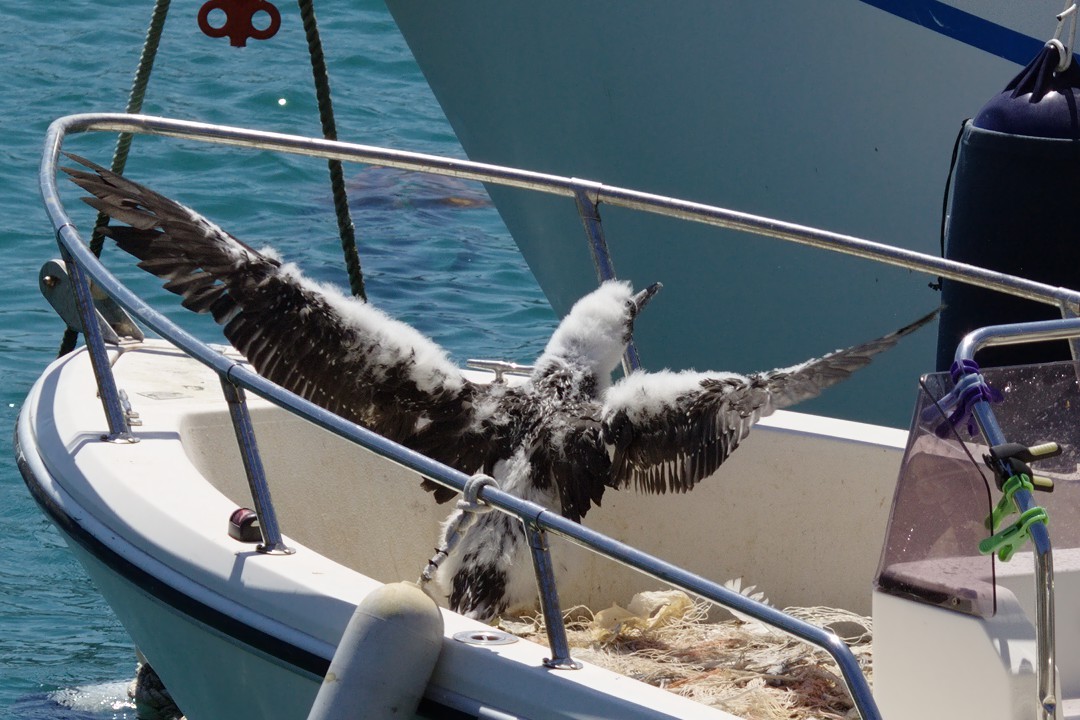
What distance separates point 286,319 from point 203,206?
624 cm

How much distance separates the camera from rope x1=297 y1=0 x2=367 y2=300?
421cm

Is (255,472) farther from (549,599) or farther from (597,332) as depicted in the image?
(597,332)

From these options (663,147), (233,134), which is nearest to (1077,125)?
(663,147)

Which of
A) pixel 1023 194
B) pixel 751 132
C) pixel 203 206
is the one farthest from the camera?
pixel 203 206

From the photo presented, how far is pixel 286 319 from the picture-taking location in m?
3.02

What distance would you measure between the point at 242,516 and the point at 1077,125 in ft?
9.31

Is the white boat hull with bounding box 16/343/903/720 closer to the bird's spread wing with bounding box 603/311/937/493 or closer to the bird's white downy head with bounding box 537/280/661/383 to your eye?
the bird's spread wing with bounding box 603/311/937/493

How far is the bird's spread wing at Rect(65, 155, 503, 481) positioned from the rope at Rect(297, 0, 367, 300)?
3.67ft

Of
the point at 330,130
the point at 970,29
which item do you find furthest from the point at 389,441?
the point at 970,29

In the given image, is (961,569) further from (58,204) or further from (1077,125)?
(1077,125)

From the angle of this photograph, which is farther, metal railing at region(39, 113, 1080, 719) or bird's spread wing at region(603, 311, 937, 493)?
bird's spread wing at region(603, 311, 937, 493)

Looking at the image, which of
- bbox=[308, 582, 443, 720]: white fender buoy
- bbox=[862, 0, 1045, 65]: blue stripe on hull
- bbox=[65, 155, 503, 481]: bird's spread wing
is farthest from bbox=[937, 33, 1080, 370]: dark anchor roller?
bbox=[308, 582, 443, 720]: white fender buoy

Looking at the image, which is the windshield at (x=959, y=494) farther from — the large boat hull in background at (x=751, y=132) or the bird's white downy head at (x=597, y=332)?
the large boat hull in background at (x=751, y=132)

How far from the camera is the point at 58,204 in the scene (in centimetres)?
275
